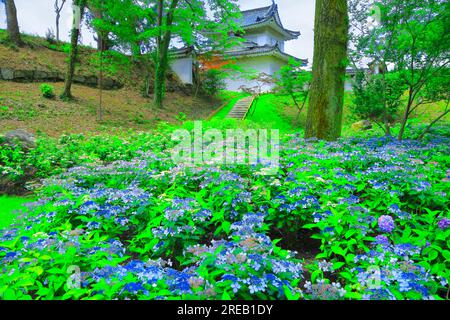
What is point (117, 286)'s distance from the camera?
1459 millimetres

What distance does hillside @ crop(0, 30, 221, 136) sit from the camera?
917cm

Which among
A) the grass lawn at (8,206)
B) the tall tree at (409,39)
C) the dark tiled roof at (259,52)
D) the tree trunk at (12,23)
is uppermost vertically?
the dark tiled roof at (259,52)

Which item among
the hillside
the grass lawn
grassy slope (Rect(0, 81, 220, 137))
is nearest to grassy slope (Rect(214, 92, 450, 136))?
the hillside

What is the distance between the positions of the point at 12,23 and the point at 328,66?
1370cm

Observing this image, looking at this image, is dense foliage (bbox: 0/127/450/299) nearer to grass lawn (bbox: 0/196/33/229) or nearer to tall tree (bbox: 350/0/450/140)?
grass lawn (bbox: 0/196/33/229)

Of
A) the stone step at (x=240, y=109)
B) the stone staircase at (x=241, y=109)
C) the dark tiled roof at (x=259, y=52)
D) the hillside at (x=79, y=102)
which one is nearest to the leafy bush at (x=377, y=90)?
the hillside at (x=79, y=102)

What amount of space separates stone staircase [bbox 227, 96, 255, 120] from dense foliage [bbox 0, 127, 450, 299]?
1304 centimetres

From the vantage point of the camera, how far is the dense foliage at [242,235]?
1.54 metres

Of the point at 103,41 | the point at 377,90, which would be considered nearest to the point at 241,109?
the point at 103,41

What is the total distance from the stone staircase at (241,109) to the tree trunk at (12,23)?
9829mm

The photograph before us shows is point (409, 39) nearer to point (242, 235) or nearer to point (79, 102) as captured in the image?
point (242, 235)

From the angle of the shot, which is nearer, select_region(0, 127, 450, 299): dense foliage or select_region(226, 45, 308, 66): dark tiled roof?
select_region(0, 127, 450, 299): dense foliage

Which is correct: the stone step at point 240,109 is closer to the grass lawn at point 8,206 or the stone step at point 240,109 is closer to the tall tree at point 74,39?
the tall tree at point 74,39
